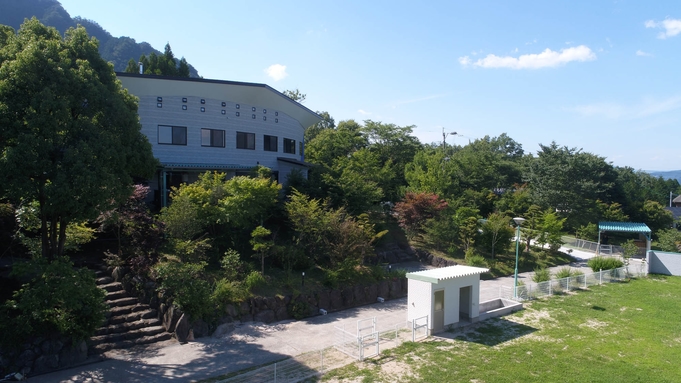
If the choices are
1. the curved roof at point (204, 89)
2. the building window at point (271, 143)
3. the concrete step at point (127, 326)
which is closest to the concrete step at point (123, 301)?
the concrete step at point (127, 326)

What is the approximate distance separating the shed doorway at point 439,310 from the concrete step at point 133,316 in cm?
984

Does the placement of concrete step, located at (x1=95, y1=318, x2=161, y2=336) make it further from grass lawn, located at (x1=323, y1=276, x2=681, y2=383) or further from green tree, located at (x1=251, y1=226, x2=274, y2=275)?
grass lawn, located at (x1=323, y1=276, x2=681, y2=383)

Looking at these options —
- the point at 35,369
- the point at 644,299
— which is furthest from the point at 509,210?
the point at 35,369

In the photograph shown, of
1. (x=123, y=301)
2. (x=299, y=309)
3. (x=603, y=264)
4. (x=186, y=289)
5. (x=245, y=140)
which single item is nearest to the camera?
(x=186, y=289)

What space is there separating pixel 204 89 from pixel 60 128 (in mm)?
13331

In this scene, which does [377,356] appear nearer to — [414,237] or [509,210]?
[414,237]

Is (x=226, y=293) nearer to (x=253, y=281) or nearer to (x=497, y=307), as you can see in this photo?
(x=253, y=281)

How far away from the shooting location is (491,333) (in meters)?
14.4

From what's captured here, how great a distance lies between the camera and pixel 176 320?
13281 millimetres

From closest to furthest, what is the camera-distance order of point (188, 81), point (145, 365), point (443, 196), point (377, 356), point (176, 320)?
1. point (145, 365)
2. point (377, 356)
3. point (176, 320)
4. point (188, 81)
5. point (443, 196)

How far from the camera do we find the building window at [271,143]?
27.1 m

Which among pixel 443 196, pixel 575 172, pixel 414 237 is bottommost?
pixel 414 237

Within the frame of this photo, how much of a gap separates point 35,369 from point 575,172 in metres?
38.4

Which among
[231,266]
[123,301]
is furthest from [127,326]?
[231,266]
